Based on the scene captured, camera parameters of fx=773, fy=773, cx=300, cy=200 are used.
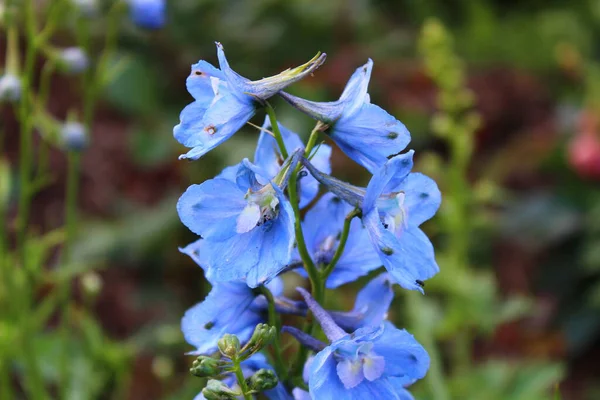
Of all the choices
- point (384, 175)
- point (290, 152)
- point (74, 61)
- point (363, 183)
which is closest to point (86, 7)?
point (74, 61)

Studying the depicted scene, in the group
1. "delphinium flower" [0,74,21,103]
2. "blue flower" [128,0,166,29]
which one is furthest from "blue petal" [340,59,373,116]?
"blue flower" [128,0,166,29]

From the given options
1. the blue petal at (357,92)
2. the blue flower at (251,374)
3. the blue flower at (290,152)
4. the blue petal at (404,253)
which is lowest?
the blue flower at (251,374)

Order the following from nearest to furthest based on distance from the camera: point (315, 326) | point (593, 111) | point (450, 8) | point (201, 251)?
point (201, 251)
point (315, 326)
point (593, 111)
point (450, 8)

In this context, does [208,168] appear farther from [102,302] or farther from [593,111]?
[593,111]

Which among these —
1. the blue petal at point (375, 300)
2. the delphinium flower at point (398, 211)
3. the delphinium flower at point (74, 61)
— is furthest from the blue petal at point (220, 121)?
the delphinium flower at point (74, 61)

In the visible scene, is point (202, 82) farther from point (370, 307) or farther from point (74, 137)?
point (74, 137)

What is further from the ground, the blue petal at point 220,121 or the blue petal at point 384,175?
the blue petal at point 220,121

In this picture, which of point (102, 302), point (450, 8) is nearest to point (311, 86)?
point (102, 302)

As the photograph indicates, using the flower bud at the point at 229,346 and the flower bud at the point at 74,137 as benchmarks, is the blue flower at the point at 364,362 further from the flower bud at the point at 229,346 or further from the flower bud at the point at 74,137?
the flower bud at the point at 74,137
